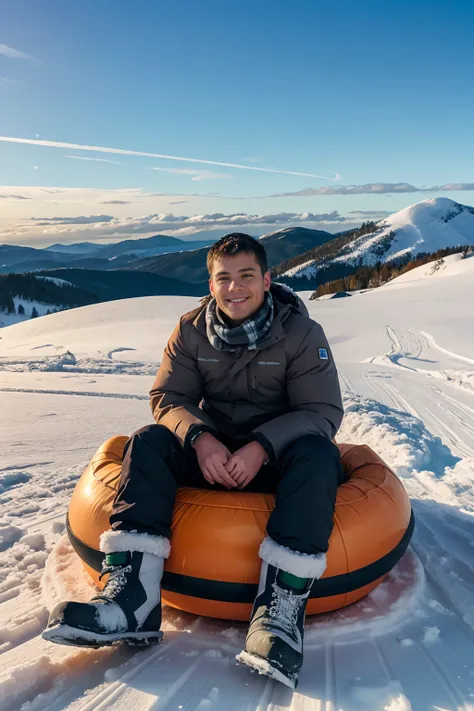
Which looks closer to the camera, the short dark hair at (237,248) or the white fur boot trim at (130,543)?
the white fur boot trim at (130,543)

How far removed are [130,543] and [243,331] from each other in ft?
3.71

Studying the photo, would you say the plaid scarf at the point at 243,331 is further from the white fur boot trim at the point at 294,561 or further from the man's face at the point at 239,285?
the white fur boot trim at the point at 294,561

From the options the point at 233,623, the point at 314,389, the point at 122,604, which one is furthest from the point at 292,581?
the point at 314,389

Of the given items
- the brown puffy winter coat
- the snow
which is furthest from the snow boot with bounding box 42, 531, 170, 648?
the brown puffy winter coat

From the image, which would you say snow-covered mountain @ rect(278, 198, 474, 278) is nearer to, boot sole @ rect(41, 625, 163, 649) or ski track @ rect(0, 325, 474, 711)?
ski track @ rect(0, 325, 474, 711)

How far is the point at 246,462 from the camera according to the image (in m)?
2.40

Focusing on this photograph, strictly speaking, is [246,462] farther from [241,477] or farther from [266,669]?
[266,669]

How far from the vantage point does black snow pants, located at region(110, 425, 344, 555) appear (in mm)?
2127

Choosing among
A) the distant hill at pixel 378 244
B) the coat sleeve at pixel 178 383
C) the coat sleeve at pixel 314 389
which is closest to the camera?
the coat sleeve at pixel 314 389

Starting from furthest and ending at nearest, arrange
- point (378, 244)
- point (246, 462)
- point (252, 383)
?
point (378, 244), point (252, 383), point (246, 462)

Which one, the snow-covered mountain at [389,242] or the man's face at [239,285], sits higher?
the man's face at [239,285]

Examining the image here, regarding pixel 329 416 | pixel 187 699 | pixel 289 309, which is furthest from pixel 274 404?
pixel 187 699

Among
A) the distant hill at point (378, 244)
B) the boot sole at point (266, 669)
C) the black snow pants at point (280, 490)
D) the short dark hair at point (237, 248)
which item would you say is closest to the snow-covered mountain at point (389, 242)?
the distant hill at point (378, 244)

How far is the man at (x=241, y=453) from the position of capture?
78.2 inches
